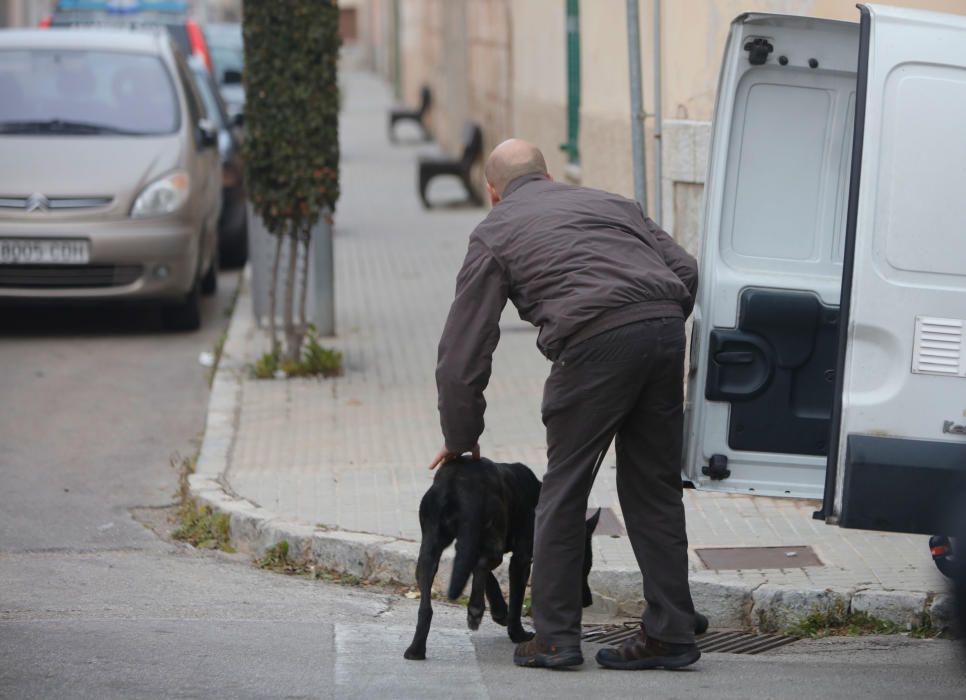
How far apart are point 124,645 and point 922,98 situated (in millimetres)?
2917

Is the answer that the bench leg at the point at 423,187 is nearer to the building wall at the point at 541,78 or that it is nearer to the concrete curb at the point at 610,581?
the building wall at the point at 541,78

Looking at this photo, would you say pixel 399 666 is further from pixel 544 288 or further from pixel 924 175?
pixel 924 175

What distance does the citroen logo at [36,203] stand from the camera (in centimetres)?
990

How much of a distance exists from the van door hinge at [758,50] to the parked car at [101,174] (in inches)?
226

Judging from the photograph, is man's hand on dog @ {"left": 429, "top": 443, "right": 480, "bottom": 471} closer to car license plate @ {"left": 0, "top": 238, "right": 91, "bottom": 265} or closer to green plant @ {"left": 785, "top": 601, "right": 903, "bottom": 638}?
green plant @ {"left": 785, "top": 601, "right": 903, "bottom": 638}

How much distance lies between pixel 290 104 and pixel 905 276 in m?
5.05

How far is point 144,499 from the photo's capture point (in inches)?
281

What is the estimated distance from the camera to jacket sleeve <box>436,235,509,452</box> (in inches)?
179

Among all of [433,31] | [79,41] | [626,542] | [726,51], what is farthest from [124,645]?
[433,31]

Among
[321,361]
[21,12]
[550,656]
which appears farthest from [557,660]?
[21,12]

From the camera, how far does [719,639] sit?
18.0 feet

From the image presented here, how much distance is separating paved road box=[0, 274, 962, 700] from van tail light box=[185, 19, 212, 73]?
8.68 meters

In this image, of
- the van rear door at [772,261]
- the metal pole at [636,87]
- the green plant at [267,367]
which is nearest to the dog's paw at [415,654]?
the van rear door at [772,261]

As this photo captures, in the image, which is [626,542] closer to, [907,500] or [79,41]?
[907,500]
